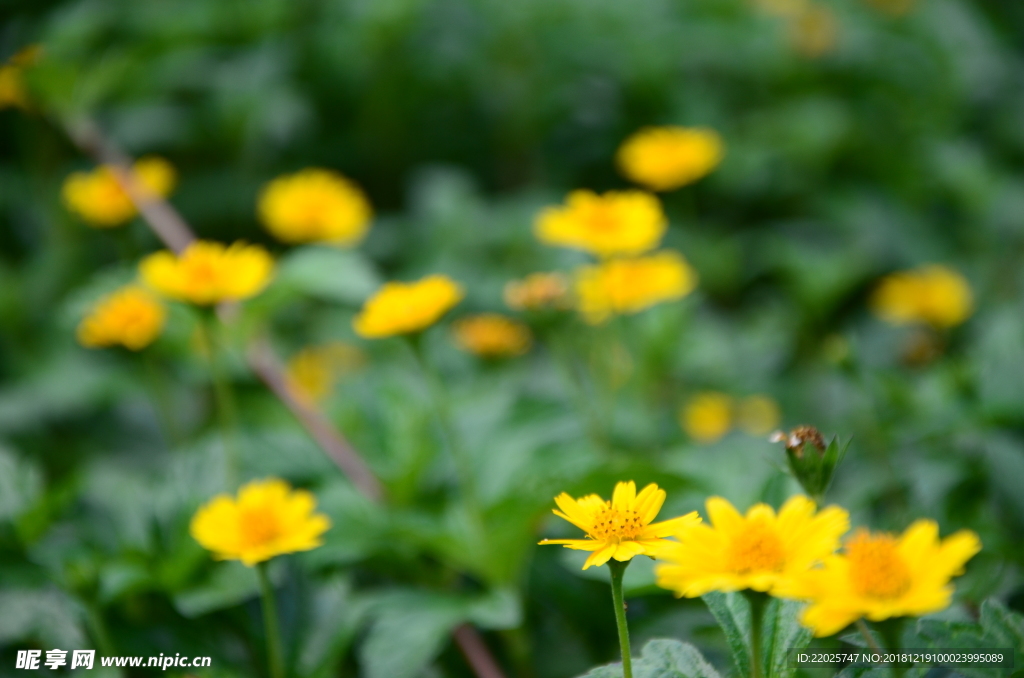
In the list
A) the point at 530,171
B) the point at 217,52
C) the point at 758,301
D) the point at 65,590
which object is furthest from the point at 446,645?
the point at 217,52

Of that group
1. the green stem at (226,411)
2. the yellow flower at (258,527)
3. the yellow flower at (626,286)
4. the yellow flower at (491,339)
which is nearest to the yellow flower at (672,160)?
the yellow flower at (626,286)

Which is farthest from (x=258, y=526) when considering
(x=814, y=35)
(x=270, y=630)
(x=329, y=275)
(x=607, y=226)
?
(x=814, y=35)

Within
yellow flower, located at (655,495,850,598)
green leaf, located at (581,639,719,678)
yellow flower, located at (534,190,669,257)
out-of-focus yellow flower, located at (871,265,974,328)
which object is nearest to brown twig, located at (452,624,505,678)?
green leaf, located at (581,639,719,678)

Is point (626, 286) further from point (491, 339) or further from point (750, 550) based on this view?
point (750, 550)

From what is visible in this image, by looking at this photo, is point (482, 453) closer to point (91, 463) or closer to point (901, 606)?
point (901, 606)

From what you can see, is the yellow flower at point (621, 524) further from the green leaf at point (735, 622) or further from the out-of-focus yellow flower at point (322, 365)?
the out-of-focus yellow flower at point (322, 365)

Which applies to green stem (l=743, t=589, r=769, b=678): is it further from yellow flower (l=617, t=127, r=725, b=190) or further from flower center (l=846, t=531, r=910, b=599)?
yellow flower (l=617, t=127, r=725, b=190)
